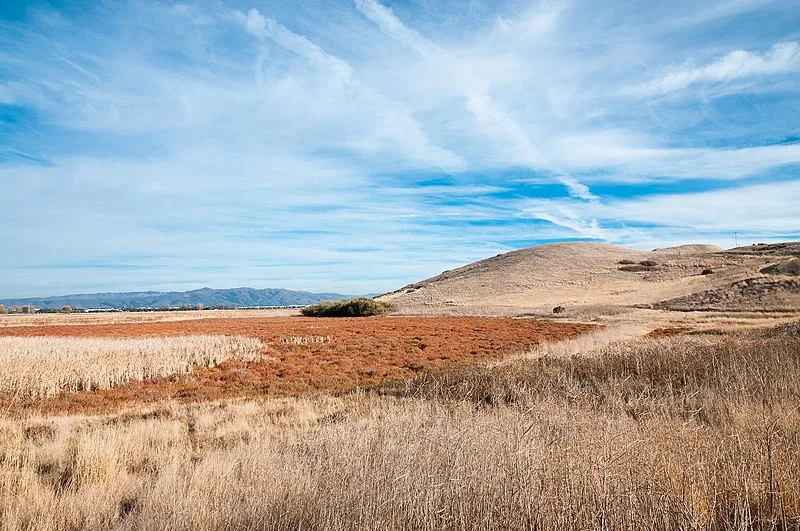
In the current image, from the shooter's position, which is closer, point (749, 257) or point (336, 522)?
point (336, 522)

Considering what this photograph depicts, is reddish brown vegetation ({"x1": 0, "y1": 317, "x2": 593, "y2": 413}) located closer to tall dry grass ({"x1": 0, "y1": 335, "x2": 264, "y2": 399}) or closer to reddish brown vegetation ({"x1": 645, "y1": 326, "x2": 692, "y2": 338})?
tall dry grass ({"x1": 0, "y1": 335, "x2": 264, "y2": 399})

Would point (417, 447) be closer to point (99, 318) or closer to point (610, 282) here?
point (99, 318)

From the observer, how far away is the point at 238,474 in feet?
17.5

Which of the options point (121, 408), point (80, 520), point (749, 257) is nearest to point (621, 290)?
point (749, 257)

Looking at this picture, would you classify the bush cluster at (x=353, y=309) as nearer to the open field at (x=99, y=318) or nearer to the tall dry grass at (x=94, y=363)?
the open field at (x=99, y=318)

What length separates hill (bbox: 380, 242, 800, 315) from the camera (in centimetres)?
4831

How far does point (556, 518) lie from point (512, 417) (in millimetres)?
3274

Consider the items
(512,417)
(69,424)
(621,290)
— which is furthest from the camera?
(621,290)

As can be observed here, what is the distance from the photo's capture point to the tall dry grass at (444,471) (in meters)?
3.63

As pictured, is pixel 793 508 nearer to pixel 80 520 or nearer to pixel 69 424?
pixel 80 520

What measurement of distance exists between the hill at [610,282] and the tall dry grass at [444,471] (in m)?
44.3

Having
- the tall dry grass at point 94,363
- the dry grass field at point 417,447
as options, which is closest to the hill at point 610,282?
the dry grass field at point 417,447

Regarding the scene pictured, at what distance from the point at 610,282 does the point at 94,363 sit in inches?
3290

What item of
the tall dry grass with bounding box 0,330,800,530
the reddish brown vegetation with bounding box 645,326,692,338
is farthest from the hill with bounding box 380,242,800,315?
the tall dry grass with bounding box 0,330,800,530
